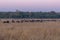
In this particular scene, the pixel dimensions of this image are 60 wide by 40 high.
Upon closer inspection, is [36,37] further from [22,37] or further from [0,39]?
[0,39]

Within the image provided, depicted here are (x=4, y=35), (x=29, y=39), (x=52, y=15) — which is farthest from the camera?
(x=52, y=15)

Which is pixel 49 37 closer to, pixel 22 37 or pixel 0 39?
pixel 22 37

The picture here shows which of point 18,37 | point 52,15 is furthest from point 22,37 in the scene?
point 52,15

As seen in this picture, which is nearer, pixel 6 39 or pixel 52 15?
pixel 6 39

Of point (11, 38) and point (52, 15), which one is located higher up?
point (11, 38)

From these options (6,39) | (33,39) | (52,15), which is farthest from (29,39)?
(52,15)

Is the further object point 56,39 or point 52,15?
point 52,15

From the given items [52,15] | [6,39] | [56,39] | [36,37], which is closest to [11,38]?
[6,39]

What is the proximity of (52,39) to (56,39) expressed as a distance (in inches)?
8.8

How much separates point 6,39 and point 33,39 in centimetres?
152

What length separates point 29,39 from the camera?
1593cm

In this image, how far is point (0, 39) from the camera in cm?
1608

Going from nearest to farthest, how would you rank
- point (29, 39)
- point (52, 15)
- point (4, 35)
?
1. point (29, 39)
2. point (4, 35)
3. point (52, 15)

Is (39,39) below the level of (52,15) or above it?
above
